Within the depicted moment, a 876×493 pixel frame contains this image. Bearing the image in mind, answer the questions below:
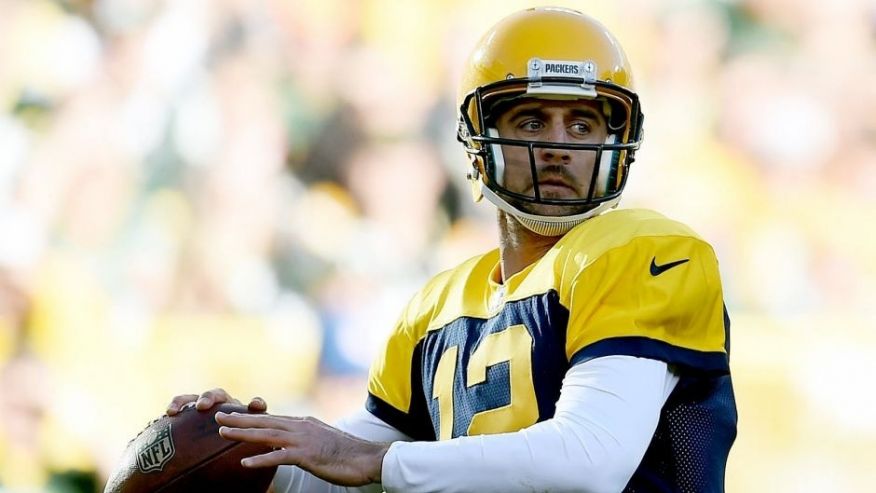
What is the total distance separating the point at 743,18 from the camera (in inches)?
167

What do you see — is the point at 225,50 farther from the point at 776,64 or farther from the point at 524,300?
the point at 524,300

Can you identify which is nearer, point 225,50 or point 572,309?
point 572,309

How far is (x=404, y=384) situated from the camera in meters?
2.14

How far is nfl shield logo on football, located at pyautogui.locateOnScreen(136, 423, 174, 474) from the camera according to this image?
1.87 metres

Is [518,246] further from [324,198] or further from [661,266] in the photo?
[324,198]

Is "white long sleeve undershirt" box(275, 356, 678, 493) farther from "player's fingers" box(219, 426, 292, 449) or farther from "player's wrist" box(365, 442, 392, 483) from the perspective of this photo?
"player's fingers" box(219, 426, 292, 449)

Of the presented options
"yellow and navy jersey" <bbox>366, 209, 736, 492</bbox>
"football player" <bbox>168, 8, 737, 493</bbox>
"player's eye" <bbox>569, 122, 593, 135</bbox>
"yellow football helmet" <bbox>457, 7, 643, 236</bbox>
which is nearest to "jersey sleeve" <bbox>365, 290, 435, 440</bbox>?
"football player" <bbox>168, 8, 737, 493</bbox>

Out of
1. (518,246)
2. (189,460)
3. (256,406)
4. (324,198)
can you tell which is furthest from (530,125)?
(324,198)

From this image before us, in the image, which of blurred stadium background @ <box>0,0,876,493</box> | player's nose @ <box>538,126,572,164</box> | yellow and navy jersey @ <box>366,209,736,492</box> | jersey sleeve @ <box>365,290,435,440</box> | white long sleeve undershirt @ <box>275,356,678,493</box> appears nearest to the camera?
white long sleeve undershirt @ <box>275,356,678,493</box>

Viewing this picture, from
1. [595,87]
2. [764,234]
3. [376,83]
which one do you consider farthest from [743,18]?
[595,87]

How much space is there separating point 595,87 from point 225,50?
2.80m

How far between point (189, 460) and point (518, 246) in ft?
1.93

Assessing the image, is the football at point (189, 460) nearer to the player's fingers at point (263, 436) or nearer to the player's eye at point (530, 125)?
the player's fingers at point (263, 436)

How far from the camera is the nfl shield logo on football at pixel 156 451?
73.5 inches
